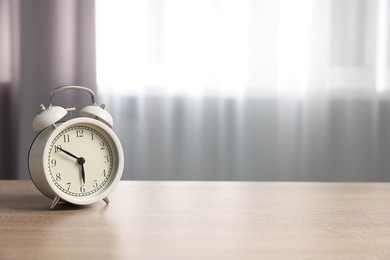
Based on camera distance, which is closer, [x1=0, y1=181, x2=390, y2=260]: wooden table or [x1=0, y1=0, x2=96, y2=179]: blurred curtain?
[x1=0, y1=181, x2=390, y2=260]: wooden table

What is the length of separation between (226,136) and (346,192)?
130 cm

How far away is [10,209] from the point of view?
934mm

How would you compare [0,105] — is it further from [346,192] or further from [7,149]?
[346,192]

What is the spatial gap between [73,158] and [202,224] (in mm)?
282

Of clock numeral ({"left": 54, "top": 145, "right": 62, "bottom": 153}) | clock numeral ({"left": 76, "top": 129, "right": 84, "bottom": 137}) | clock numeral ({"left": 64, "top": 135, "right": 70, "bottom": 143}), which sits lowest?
clock numeral ({"left": 54, "top": 145, "right": 62, "bottom": 153})

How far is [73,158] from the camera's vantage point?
976 mm

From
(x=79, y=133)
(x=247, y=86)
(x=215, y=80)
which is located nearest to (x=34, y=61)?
(x=215, y=80)

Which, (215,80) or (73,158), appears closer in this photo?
(73,158)

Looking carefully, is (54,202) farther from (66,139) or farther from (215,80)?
(215,80)

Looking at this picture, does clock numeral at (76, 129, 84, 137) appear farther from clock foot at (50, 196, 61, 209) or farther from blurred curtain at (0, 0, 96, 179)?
blurred curtain at (0, 0, 96, 179)

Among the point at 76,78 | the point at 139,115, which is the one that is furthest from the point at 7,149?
the point at 139,115

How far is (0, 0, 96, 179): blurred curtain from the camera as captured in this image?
240cm

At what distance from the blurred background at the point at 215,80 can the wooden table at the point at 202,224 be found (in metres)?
1.24

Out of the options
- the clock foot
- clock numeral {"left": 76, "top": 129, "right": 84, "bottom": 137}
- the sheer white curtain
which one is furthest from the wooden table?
the sheer white curtain
